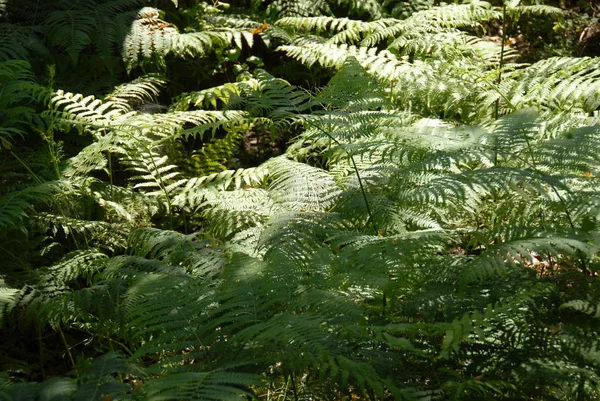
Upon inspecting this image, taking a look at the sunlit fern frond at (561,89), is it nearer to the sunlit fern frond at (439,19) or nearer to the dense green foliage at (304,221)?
the dense green foliage at (304,221)

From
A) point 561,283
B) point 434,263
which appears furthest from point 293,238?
point 561,283

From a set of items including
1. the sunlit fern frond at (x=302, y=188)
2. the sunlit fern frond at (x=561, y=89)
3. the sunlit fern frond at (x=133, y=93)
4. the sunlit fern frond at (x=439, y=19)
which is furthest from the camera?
the sunlit fern frond at (x=439, y=19)

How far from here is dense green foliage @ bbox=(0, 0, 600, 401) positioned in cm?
179

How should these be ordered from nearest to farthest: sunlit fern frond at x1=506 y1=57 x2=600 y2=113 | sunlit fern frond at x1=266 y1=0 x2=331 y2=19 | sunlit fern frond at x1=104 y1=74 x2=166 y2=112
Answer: sunlit fern frond at x1=506 y1=57 x2=600 y2=113
sunlit fern frond at x1=104 y1=74 x2=166 y2=112
sunlit fern frond at x1=266 y1=0 x2=331 y2=19

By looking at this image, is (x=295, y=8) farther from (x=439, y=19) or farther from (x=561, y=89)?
(x=561, y=89)

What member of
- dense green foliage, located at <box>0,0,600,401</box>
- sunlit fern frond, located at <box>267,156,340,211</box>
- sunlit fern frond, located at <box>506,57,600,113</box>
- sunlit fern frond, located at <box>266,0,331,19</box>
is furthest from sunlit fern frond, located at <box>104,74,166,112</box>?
sunlit fern frond, located at <box>506,57,600,113</box>

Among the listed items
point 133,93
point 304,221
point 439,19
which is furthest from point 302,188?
point 439,19

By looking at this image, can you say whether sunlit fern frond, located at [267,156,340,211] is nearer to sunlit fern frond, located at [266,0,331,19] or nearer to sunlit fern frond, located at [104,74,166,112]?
sunlit fern frond, located at [104,74,166,112]

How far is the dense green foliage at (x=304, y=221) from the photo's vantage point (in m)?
1.79

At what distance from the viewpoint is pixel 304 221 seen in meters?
2.71

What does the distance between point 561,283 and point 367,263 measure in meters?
0.67

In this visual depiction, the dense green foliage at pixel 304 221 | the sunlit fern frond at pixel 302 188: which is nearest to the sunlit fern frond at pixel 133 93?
the dense green foliage at pixel 304 221

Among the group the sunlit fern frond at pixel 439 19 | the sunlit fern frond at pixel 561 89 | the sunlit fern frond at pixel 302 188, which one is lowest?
the sunlit fern frond at pixel 302 188

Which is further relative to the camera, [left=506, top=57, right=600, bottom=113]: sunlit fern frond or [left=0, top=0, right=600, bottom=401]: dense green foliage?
[left=506, top=57, right=600, bottom=113]: sunlit fern frond
